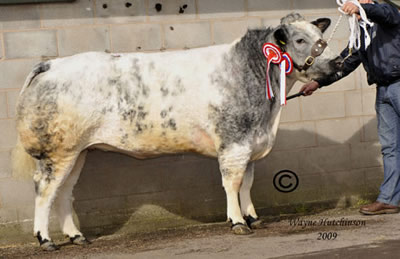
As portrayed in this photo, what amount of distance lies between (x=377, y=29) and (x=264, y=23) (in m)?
1.16

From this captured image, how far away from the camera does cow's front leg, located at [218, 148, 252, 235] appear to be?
20.3 feet

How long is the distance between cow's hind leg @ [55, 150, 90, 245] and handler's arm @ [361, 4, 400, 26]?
2697mm

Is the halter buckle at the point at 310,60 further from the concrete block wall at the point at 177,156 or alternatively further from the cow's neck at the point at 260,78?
the concrete block wall at the point at 177,156

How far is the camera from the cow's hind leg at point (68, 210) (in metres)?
6.40

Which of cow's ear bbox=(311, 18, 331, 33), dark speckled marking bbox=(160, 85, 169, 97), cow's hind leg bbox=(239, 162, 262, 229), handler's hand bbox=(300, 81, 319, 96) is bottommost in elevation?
cow's hind leg bbox=(239, 162, 262, 229)

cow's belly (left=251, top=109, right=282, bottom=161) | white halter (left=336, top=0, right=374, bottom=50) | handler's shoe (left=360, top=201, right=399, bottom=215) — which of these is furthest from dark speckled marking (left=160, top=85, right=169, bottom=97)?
handler's shoe (left=360, top=201, right=399, bottom=215)

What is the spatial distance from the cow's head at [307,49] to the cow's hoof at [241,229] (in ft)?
4.58

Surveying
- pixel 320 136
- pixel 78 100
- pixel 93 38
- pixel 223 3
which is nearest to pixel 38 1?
pixel 93 38

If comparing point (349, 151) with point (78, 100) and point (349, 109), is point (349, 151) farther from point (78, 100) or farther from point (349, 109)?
point (78, 100)

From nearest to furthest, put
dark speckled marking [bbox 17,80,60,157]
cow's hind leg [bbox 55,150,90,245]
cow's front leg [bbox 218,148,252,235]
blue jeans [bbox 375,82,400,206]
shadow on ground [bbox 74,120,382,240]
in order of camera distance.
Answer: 1. dark speckled marking [bbox 17,80,60,157]
2. cow's front leg [bbox 218,148,252,235]
3. cow's hind leg [bbox 55,150,90,245]
4. blue jeans [bbox 375,82,400,206]
5. shadow on ground [bbox 74,120,382,240]

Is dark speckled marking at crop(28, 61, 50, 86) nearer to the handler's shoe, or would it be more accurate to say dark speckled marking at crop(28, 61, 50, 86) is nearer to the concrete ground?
the concrete ground

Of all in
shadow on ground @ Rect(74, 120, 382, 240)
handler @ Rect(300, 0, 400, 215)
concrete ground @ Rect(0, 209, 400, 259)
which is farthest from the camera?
shadow on ground @ Rect(74, 120, 382, 240)

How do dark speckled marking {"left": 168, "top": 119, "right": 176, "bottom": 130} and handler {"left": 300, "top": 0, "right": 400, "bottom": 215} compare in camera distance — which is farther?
handler {"left": 300, "top": 0, "right": 400, "bottom": 215}

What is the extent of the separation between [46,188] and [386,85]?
10.3 ft
